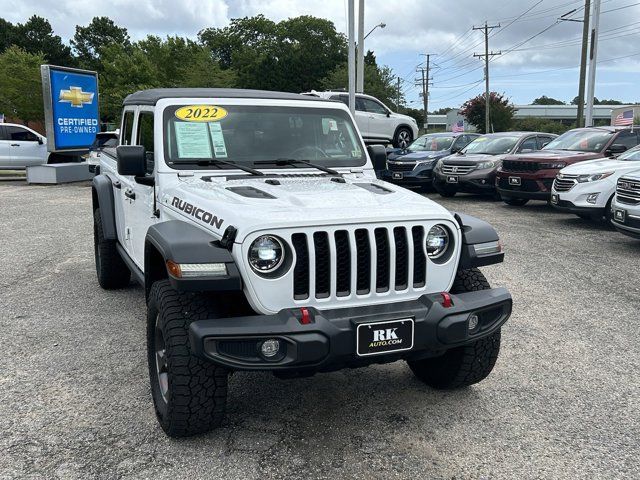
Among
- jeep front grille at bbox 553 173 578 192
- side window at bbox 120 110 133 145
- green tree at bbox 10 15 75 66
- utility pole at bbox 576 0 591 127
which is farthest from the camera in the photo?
green tree at bbox 10 15 75 66

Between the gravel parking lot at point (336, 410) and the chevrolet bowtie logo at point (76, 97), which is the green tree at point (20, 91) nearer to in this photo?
the chevrolet bowtie logo at point (76, 97)

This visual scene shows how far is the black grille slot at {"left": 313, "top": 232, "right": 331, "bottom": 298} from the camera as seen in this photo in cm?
307

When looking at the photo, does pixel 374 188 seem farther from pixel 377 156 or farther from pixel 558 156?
pixel 558 156

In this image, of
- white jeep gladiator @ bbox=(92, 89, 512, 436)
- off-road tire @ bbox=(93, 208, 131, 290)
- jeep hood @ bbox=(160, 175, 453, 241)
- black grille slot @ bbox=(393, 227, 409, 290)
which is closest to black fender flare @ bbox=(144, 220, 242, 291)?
white jeep gladiator @ bbox=(92, 89, 512, 436)

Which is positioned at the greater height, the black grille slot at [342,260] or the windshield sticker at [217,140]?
the windshield sticker at [217,140]

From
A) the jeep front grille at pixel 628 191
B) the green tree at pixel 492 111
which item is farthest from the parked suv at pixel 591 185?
the green tree at pixel 492 111

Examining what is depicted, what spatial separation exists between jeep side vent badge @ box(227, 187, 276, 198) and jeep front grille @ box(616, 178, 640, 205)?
6.37 meters

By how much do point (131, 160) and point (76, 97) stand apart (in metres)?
17.5

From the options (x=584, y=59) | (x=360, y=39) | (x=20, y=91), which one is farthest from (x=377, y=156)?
(x=20, y=91)

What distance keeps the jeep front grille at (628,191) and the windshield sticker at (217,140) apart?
617 centimetres

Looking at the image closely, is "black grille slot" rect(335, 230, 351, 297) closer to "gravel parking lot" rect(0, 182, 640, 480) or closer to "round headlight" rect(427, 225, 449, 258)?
"round headlight" rect(427, 225, 449, 258)

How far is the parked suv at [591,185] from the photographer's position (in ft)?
33.0

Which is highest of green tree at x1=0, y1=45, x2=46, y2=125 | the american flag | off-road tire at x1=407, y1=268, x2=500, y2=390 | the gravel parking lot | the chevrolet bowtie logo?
green tree at x1=0, y1=45, x2=46, y2=125

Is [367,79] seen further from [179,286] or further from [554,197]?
[179,286]
